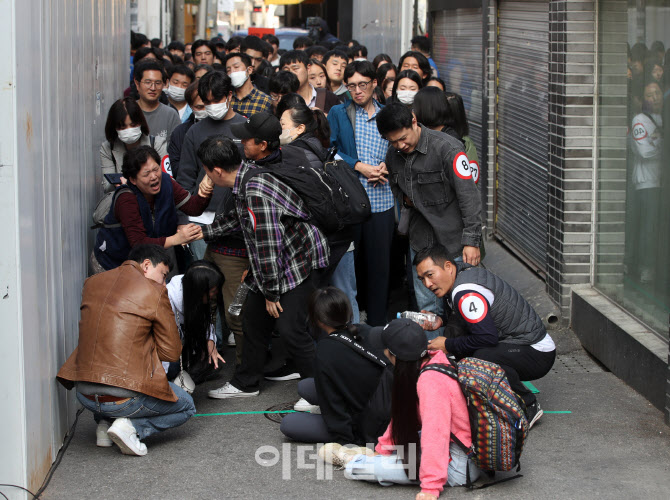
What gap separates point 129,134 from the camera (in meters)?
6.71

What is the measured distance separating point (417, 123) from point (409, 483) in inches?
98.3

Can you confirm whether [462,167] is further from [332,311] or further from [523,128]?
[523,128]

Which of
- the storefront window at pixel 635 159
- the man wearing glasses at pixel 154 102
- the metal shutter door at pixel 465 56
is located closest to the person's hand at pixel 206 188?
the man wearing glasses at pixel 154 102

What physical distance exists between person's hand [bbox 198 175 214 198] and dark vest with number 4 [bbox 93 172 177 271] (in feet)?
0.80

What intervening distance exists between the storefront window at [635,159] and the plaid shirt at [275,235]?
2.08m

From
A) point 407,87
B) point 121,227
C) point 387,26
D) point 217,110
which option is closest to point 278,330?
point 121,227

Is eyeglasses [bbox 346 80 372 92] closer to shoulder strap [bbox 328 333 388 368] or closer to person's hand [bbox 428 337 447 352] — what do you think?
person's hand [bbox 428 337 447 352]

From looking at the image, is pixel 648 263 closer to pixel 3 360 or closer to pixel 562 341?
pixel 562 341

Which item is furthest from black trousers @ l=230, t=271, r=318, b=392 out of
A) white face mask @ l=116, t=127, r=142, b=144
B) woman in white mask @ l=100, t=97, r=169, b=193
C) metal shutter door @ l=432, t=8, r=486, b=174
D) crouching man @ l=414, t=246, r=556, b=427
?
metal shutter door @ l=432, t=8, r=486, b=174

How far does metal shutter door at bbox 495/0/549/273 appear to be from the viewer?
7.81m

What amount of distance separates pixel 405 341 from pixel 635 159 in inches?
105

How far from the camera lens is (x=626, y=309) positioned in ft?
20.5

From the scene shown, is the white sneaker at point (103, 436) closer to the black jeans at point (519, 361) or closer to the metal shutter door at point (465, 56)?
the black jeans at point (519, 361)

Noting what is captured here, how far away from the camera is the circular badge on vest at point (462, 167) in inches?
231
